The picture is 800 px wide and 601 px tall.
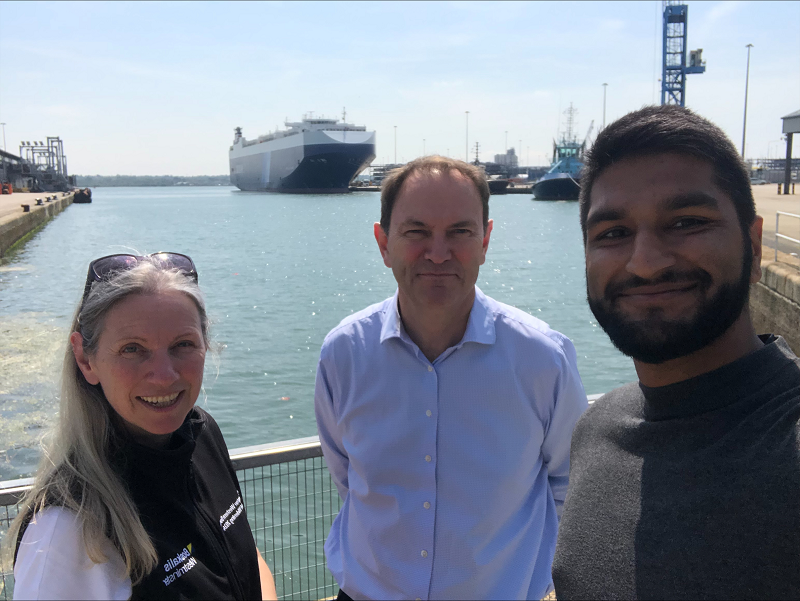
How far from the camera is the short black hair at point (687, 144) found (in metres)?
1.21

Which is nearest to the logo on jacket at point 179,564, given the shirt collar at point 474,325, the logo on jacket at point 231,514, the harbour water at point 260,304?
the logo on jacket at point 231,514

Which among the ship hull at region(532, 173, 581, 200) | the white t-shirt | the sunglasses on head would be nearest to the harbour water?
the sunglasses on head

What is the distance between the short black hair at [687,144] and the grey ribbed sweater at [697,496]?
299mm

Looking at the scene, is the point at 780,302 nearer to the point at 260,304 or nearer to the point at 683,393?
the point at 683,393

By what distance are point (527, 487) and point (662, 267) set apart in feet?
3.45

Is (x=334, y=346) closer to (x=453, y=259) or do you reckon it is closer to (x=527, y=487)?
(x=453, y=259)

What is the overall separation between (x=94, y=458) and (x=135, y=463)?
0.37ft

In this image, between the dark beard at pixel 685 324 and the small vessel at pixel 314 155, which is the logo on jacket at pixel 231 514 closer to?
the dark beard at pixel 685 324

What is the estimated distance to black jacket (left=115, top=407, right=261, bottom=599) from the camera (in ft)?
4.65

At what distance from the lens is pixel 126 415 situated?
1493mm

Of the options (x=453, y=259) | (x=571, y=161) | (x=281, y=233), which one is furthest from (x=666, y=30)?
(x=453, y=259)

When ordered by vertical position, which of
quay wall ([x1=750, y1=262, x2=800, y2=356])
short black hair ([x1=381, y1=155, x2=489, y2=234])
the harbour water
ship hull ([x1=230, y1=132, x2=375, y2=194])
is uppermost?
ship hull ([x1=230, y1=132, x2=375, y2=194])

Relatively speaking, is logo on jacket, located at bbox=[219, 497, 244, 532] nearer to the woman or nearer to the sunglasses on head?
the woman

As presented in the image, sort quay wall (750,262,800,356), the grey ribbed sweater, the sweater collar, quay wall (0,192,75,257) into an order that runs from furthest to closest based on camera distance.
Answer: quay wall (0,192,75,257), quay wall (750,262,800,356), the sweater collar, the grey ribbed sweater
